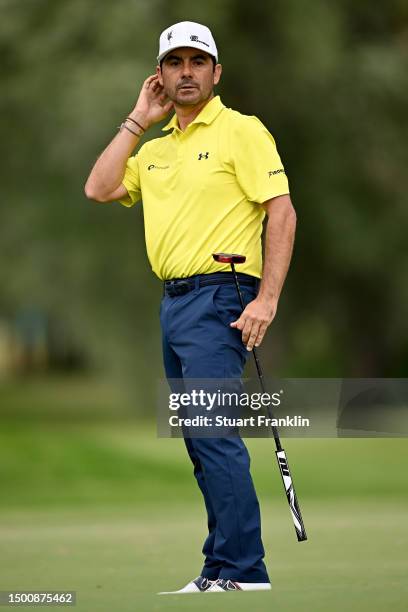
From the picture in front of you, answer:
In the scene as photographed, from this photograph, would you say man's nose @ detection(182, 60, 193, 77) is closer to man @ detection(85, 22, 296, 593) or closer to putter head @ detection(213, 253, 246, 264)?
man @ detection(85, 22, 296, 593)

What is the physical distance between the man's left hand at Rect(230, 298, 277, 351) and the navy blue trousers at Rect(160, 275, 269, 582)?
74mm

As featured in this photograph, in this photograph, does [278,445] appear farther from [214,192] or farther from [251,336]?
[214,192]

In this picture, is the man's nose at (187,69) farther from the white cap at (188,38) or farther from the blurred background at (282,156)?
the blurred background at (282,156)

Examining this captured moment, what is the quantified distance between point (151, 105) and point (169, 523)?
11.7ft

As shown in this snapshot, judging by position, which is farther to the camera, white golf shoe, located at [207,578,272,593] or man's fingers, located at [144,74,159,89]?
man's fingers, located at [144,74,159,89]

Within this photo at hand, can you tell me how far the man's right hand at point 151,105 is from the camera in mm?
5352

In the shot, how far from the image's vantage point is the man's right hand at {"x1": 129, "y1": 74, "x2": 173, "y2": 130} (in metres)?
5.35

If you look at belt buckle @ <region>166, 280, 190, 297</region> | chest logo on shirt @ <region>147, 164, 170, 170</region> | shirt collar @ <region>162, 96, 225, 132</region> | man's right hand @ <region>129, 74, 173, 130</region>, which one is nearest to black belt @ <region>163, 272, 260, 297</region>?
belt buckle @ <region>166, 280, 190, 297</region>

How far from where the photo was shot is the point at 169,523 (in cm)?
843

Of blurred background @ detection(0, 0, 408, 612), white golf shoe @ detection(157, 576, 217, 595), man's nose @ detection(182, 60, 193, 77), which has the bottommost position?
white golf shoe @ detection(157, 576, 217, 595)

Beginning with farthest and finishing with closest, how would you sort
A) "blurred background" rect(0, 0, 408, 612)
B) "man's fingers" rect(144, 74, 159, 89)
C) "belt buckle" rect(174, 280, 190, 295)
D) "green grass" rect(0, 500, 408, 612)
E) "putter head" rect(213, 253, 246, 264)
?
"blurred background" rect(0, 0, 408, 612) < "man's fingers" rect(144, 74, 159, 89) < "belt buckle" rect(174, 280, 190, 295) < "putter head" rect(213, 253, 246, 264) < "green grass" rect(0, 500, 408, 612)

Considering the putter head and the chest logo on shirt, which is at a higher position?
the chest logo on shirt

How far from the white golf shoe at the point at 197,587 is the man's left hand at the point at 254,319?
0.80m

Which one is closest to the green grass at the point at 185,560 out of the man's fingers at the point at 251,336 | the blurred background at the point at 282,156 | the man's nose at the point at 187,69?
the man's fingers at the point at 251,336
